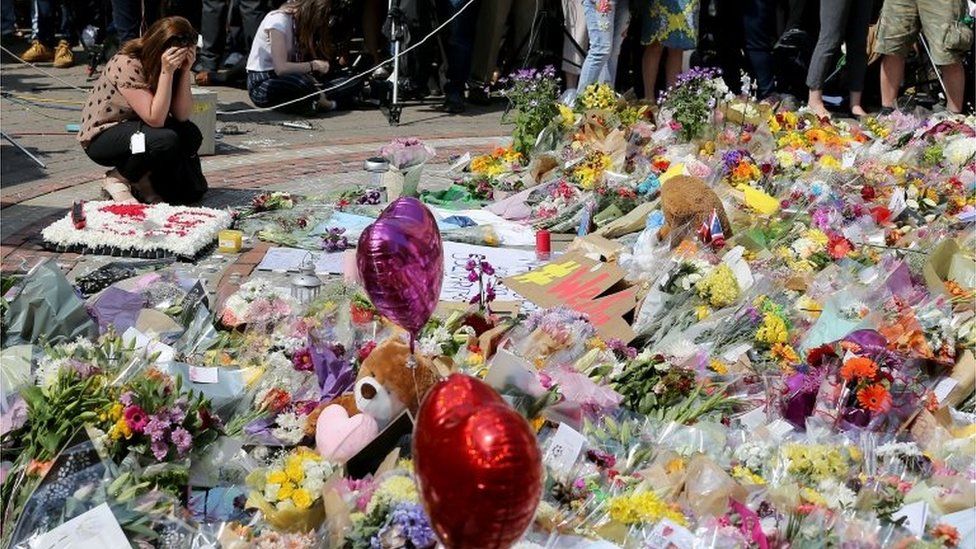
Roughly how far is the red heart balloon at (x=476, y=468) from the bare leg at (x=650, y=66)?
7214 mm

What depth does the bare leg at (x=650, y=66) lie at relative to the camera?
28.9 ft

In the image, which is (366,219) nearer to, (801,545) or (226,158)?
(226,158)

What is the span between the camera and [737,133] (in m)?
6.86

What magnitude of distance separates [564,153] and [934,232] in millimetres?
2199

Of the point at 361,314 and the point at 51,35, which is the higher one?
the point at 361,314

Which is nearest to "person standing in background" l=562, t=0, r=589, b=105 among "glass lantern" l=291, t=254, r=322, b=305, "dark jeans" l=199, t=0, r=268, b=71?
"dark jeans" l=199, t=0, r=268, b=71

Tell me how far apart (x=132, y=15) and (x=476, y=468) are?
8333 millimetres

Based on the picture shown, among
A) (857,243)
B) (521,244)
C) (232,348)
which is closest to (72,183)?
(521,244)

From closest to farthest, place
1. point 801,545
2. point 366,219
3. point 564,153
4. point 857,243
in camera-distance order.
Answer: point 801,545 < point 857,243 < point 366,219 < point 564,153

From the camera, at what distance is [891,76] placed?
888cm

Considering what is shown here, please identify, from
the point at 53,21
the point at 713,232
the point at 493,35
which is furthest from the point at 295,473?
the point at 53,21

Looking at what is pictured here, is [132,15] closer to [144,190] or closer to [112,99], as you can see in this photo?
[112,99]

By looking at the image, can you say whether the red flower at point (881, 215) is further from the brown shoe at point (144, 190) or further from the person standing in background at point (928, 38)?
the brown shoe at point (144, 190)

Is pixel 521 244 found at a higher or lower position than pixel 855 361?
lower
